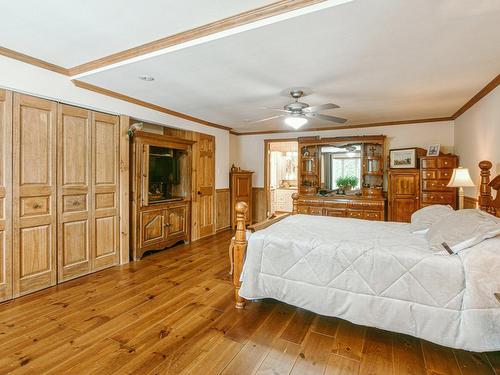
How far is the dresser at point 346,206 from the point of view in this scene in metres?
5.37

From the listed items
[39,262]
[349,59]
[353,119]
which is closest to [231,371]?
[39,262]

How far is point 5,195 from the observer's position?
108 inches

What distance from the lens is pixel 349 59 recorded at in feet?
8.58

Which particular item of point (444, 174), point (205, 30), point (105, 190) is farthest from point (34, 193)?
point (444, 174)

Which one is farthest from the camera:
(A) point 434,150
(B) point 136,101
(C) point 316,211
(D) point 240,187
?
(D) point 240,187

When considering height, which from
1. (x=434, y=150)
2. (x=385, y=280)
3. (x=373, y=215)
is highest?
(x=434, y=150)

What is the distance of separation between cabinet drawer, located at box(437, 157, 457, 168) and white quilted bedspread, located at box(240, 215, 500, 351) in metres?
2.85

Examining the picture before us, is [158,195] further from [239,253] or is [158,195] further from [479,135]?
[479,135]

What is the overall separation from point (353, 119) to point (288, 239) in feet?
12.6

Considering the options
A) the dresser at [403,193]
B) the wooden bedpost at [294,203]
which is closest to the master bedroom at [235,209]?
the dresser at [403,193]

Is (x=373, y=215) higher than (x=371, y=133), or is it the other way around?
(x=371, y=133)

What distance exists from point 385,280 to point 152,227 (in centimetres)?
353

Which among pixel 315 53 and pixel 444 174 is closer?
pixel 315 53

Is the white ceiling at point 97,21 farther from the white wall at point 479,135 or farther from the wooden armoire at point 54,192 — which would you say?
the white wall at point 479,135
